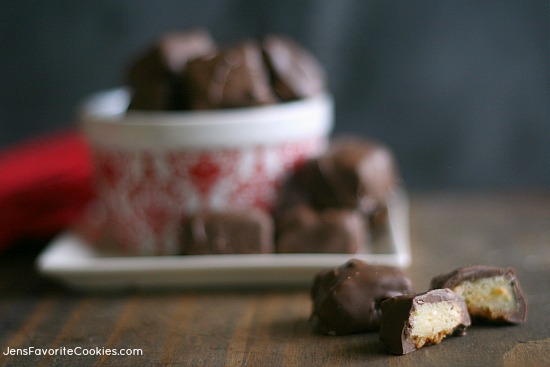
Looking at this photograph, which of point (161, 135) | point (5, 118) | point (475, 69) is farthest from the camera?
point (5, 118)

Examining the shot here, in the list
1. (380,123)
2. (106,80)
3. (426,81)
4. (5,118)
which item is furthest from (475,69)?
(5,118)

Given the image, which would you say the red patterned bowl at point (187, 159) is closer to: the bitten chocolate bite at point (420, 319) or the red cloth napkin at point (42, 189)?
the red cloth napkin at point (42, 189)

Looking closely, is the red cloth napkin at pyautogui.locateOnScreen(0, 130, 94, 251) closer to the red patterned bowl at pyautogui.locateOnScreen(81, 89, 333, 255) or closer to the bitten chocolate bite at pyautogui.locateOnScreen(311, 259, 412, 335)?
the red patterned bowl at pyautogui.locateOnScreen(81, 89, 333, 255)

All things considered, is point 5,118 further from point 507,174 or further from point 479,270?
point 479,270

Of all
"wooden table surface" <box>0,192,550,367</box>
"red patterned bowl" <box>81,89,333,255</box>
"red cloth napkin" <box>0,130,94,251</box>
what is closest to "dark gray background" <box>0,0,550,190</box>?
"red cloth napkin" <box>0,130,94,251</box>

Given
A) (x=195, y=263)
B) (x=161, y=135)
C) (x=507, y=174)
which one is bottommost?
(x=507, y=174)

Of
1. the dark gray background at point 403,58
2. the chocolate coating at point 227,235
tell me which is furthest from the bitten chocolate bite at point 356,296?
the dark gray background at point 403,58
